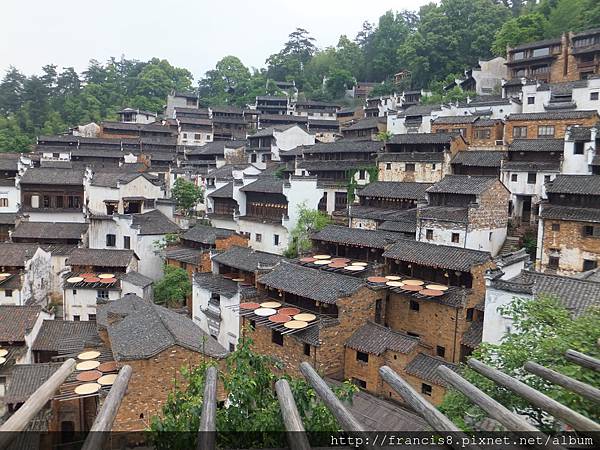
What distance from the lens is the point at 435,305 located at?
22875mm

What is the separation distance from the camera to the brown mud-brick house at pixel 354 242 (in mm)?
27797

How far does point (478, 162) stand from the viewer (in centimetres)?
3522

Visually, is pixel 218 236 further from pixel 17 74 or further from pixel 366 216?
pixel 17 74

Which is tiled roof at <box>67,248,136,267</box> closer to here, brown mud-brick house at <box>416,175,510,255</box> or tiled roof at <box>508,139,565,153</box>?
brown mud-brick house at <box>416,175,510,255</box>

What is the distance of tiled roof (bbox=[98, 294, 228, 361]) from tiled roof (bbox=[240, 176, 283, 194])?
16961 mm

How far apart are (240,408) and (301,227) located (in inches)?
1153

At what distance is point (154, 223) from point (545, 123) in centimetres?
3469

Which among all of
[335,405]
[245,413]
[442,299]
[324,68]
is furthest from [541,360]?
[324,68]

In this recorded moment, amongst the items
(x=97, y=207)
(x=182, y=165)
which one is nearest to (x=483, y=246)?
(x=97, y=207)

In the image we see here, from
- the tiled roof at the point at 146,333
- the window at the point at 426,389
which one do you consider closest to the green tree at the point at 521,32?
the window at the point at 426,389

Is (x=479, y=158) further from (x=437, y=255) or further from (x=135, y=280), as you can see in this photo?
(x=135, y=280)

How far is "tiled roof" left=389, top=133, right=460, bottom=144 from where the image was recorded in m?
36.5

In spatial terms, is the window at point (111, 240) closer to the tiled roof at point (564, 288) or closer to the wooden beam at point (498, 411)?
the tiled roof at point (564, 288)

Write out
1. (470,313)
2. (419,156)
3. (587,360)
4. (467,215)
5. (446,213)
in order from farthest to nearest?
(419,156), (446,213), (467,215), (470,313), (587,360)
